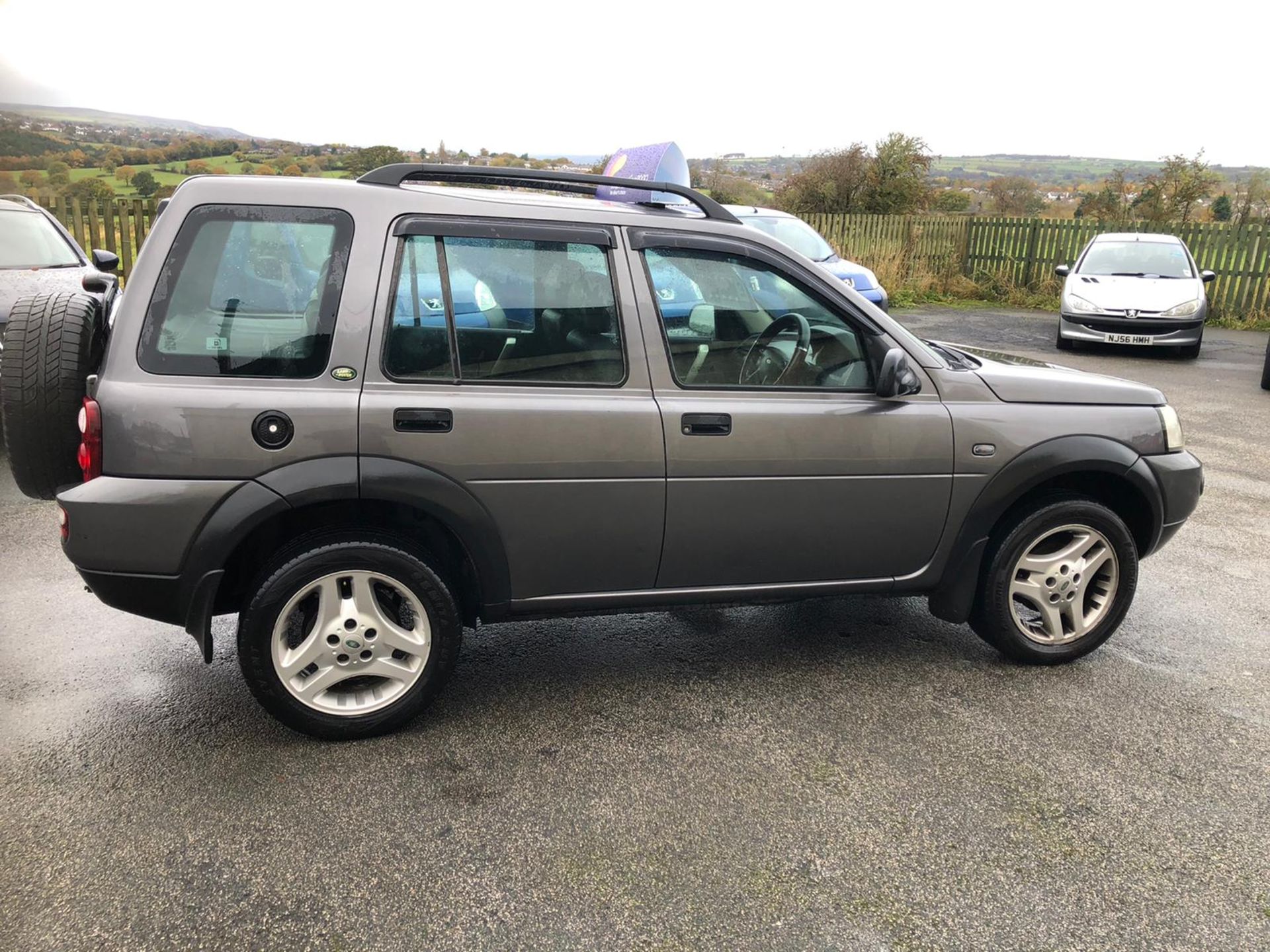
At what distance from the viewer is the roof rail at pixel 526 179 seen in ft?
11.1

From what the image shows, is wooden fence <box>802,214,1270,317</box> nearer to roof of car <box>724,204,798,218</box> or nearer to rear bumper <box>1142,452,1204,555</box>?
roof of car <box>724,204,798,218</box>

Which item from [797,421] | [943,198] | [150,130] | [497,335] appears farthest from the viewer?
[943,198]

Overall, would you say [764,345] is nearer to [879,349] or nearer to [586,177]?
[879,349]

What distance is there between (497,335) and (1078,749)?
2483mm

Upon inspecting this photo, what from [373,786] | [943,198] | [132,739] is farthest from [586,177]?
[943,198]

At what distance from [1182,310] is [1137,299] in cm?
56

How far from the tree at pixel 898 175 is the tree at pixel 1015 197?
4294mm

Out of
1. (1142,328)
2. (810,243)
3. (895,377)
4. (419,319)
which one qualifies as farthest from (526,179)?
(1142,328)

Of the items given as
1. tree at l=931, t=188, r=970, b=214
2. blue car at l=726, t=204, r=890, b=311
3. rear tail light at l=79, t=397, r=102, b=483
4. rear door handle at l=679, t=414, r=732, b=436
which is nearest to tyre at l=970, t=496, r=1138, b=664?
Answer: rear door handle at l=679, t=414, r=732, b=436

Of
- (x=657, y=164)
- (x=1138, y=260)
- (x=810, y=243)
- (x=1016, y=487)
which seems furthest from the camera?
(x=1138, y=260)

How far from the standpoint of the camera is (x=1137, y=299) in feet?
42.7

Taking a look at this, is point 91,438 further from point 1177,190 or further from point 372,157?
point 1177,190

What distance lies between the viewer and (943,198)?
974 inches

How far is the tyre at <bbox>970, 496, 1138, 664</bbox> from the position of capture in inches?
153
